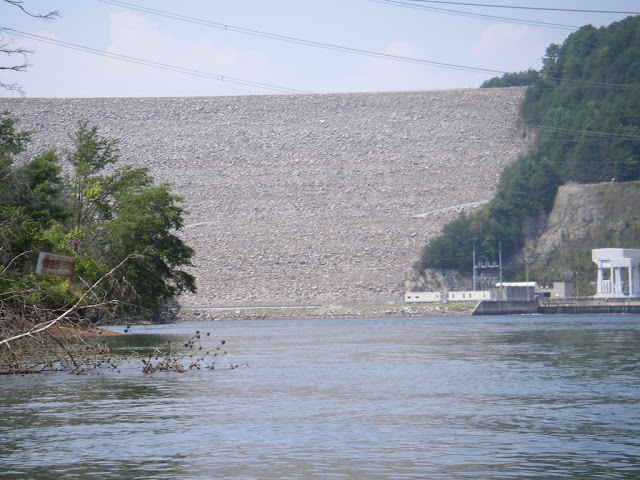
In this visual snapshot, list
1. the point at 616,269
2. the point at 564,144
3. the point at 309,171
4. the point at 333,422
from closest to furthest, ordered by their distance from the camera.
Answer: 1. the point at 333,422
2. the point at 616,269
3. the point at 564,144
4. the point at 309,171

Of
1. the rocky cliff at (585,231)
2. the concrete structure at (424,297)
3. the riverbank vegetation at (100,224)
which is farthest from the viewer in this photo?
the rocky cliff at (585,231)

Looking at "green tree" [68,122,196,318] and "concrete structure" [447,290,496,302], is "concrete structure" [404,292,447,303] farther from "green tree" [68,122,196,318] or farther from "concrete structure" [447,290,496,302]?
"green tree" [68,122,196,318]

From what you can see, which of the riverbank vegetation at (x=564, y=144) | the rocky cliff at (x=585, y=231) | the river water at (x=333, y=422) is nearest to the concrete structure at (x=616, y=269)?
the rocky cliff at (x=585, y=231)

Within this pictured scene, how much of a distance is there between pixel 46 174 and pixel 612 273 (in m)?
64.0

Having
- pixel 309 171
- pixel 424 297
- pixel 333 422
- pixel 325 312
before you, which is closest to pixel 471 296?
pixel 424 297

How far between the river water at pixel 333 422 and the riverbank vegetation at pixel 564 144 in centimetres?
8116

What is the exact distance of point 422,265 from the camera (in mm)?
107188

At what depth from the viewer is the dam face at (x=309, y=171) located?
4279 inches

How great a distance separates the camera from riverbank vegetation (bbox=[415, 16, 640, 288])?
108875 millimetres

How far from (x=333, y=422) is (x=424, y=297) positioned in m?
85.2

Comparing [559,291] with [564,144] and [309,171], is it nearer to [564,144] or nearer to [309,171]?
[564,144]

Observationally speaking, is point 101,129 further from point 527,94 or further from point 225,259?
point 527,94

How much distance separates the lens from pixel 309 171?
125500 mm

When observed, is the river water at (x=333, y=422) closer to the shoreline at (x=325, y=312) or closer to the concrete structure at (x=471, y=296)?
the shoreline at (x=325, y=312)
